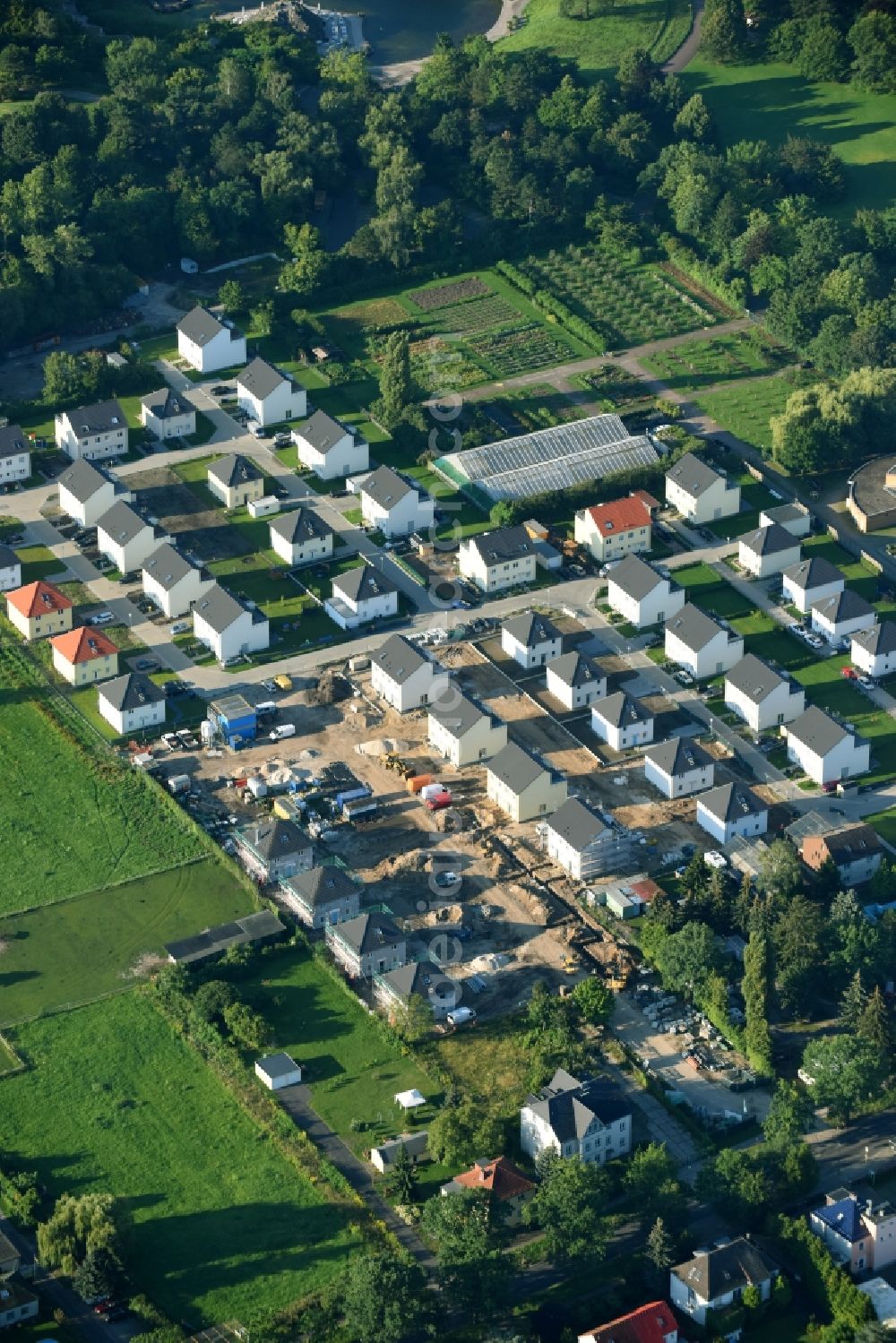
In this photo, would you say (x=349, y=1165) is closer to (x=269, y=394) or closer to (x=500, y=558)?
(x=500, y=558)

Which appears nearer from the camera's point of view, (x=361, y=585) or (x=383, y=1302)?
(x=383, y=1302)

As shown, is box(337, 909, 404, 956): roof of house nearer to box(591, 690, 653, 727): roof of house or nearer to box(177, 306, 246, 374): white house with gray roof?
box(591, 690, 653, 727): roof of house

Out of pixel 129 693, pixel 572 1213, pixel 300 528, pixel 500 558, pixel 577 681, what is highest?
pixel 129 693

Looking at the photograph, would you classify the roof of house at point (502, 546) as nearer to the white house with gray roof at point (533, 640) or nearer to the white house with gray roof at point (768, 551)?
the white house with gray roof at point (533, 640)

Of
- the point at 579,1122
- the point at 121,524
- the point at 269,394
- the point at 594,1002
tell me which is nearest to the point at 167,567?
the point at 121,524

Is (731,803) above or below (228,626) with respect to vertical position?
below

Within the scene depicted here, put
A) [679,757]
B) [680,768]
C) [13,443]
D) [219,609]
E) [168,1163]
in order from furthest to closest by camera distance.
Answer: [13,443] < [219,609] < [679,757] < [680,768] < [168,1163]

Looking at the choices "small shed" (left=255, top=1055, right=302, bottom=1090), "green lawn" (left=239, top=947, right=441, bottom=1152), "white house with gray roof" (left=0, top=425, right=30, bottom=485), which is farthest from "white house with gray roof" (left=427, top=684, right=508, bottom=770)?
"white house with gray roof" (left=0, top=425, right=30, bottom=485)

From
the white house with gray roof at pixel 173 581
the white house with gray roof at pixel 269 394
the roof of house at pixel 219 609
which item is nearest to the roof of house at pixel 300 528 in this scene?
the white house with gray roof at pixel 173 581
